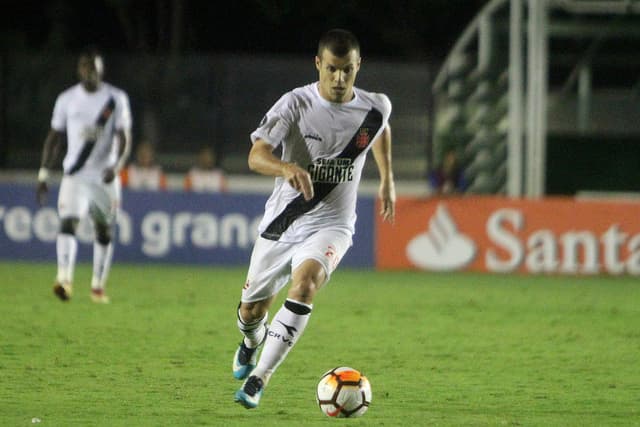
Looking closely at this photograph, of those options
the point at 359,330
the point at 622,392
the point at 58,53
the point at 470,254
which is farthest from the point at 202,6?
the point at 622,392

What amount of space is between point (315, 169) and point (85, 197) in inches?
239

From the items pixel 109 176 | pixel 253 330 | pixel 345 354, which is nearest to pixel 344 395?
pixel 253 330

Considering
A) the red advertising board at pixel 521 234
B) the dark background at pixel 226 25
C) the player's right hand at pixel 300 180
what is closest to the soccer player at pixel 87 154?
the red advertising board at pixel 521 234

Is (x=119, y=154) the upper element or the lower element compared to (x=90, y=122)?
lower

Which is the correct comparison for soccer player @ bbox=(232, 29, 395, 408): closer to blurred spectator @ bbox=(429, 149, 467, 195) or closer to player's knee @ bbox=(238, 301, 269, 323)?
player's knee @ bbox=(238, 301, 269, 323)

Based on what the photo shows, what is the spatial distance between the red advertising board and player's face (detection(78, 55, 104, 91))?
651 cm

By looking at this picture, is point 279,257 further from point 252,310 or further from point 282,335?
point 282,335

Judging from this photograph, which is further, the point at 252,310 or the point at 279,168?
the point at 252,310

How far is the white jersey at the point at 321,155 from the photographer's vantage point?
7.97 meters

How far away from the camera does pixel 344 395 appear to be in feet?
24.0

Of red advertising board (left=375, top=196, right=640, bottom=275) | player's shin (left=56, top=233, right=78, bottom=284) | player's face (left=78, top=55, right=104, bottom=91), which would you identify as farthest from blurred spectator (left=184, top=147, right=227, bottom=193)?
player's face (left=78, top=55, right=104, bottom=91)

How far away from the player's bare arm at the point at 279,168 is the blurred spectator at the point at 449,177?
13792 mm

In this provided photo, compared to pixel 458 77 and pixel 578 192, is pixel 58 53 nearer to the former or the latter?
pixel 458 77

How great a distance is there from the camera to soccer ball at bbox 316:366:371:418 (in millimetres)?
7316
